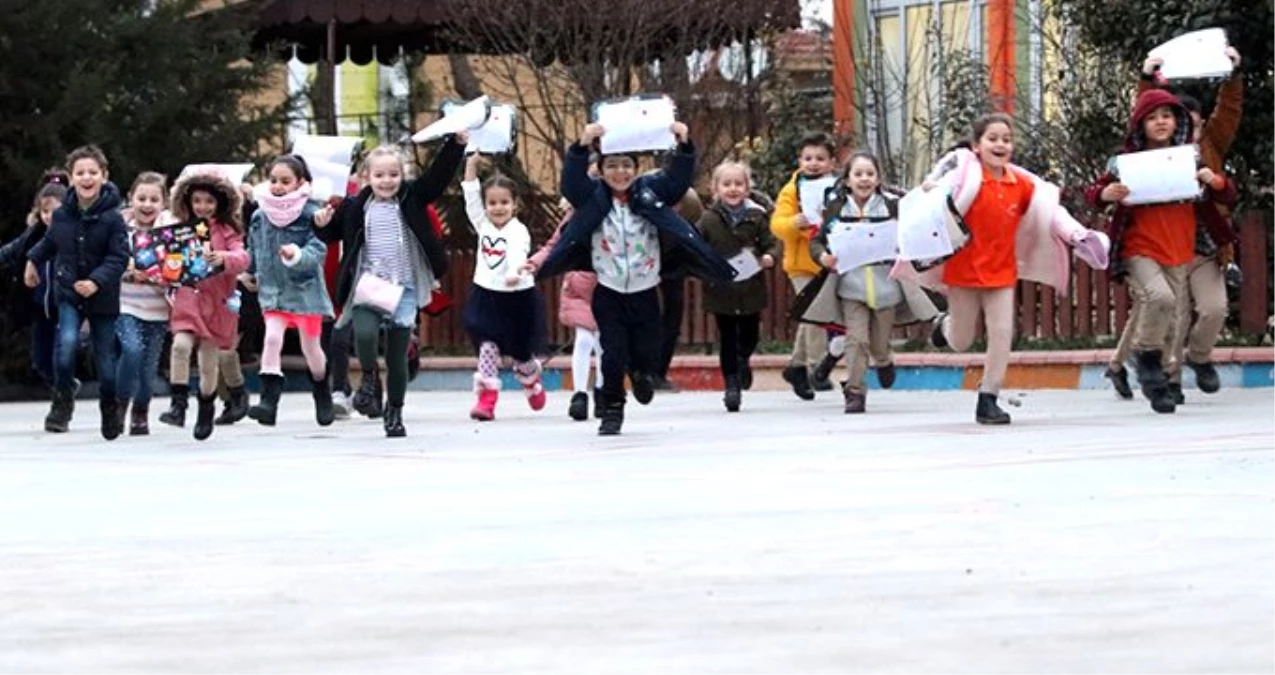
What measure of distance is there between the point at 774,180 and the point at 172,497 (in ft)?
55.9

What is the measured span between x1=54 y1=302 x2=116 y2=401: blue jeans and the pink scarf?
106cm

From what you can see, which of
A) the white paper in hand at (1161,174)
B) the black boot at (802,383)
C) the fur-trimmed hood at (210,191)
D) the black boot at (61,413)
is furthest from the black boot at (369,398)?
the white paper in hand at (1161,174)

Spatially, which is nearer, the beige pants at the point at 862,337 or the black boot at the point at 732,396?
the beige pants at the point at 862,337

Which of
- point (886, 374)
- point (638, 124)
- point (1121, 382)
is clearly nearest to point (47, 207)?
point (638, 124)

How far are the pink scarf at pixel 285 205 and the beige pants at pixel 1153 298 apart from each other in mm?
4448

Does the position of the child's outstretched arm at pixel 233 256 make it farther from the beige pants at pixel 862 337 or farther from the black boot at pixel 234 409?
the beige pants at pixel 862 337

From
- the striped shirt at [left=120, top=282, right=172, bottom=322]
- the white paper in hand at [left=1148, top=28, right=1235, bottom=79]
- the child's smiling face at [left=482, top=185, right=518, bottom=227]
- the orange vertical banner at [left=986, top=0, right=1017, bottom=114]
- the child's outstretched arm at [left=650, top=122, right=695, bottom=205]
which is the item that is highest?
the orange vertical banner at [left=986, top=0, right=1017, bottom=114]

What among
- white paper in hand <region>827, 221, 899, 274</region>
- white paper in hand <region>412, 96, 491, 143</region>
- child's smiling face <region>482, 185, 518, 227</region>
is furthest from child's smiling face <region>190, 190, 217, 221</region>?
white paper in hand <region>827, 221, 899, 274</region>

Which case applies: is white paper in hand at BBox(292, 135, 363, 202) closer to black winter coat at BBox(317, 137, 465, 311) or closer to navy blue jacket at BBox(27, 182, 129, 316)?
black winter coat at BBox(317, 137, 465, 311)

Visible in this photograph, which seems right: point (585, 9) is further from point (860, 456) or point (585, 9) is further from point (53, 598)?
point (53, 598)

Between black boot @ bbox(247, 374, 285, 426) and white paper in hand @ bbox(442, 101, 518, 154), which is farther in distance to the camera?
black boot @ bbox(247, 374, 285, 426)

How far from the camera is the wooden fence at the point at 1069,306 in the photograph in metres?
20.8

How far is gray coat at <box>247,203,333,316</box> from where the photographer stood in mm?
18141

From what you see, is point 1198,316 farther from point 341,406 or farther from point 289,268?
point 341,406
